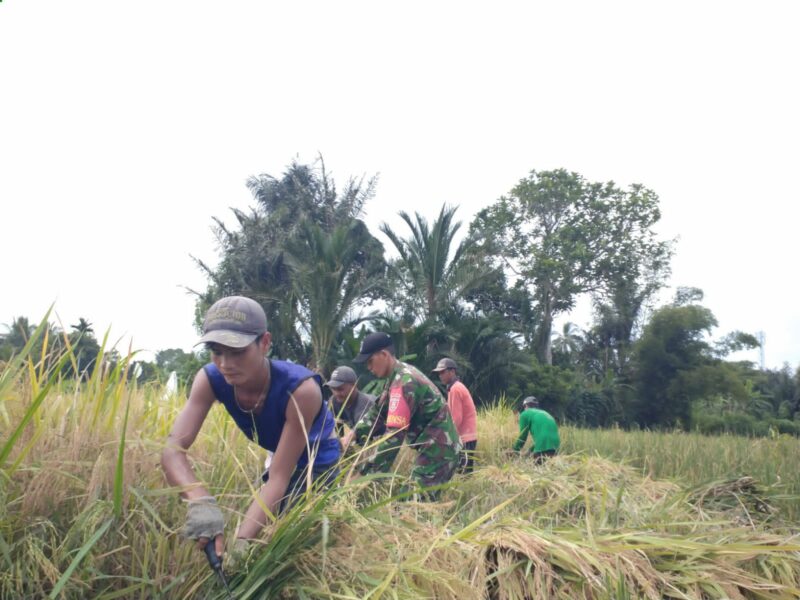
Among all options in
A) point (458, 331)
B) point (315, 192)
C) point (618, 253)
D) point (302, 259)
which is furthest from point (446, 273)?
point (618, 253)

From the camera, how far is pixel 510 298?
2359 centimetres

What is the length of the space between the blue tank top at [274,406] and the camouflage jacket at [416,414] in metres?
1.19

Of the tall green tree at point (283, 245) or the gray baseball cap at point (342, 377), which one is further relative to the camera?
the tall green tree at point (283, 245)

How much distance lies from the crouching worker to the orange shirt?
12.2 feet

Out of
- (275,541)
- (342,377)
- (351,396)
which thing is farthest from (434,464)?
(275,541)

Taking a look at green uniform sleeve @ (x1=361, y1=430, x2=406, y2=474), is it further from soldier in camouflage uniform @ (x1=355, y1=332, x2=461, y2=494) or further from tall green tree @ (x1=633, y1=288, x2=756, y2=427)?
tall green tree @ (x1=633, y1=288, x2=756, y2=427)

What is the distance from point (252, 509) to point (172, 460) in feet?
0.98

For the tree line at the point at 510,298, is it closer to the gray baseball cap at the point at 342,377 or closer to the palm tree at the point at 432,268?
the palm tree at the point at 432,268

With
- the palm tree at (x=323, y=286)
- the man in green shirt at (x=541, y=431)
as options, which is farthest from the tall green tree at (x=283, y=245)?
the man in green shirt at (x=541, y=431)

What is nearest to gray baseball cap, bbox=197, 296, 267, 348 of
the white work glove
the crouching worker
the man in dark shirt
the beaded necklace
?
the crouching worker

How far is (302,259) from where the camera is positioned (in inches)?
595

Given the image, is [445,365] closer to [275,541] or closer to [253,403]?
[253,403]

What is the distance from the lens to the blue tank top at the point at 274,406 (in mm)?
2379

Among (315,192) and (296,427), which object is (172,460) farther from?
(315,192)
